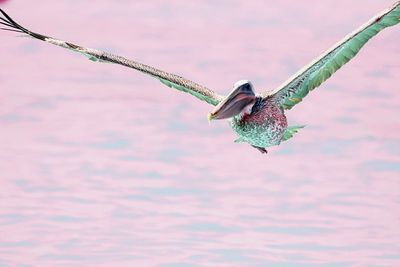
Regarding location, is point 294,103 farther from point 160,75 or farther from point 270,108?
point 160,75

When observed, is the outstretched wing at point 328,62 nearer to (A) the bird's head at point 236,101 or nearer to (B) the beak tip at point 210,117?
(A) the bird's head at point 236,101

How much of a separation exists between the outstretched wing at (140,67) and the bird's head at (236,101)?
5.17 ft

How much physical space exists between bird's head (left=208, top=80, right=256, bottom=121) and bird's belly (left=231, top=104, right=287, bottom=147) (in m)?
0.44

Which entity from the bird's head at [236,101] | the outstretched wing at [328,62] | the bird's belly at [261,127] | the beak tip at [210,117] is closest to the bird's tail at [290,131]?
the outstretched wing at [328,62]

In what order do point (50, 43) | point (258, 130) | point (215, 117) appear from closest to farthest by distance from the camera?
point (215, 117) < point (258, 130) < point (50, 43)

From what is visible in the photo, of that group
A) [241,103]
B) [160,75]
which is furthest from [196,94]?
[241,103]

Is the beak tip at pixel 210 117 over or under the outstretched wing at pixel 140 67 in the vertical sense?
under

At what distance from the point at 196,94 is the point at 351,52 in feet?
10.8

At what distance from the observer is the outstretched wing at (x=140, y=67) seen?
64.3 feet

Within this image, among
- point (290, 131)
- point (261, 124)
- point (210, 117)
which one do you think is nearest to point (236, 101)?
point (210, 117)

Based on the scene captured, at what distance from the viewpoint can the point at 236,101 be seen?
18188 millimetres

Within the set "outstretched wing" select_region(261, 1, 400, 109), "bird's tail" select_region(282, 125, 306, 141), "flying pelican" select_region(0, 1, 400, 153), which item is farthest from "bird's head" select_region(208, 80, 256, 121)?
"bird's tail" select_region(282, 125, 306, 141)

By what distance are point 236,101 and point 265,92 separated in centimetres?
131

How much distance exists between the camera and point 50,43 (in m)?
20.2
